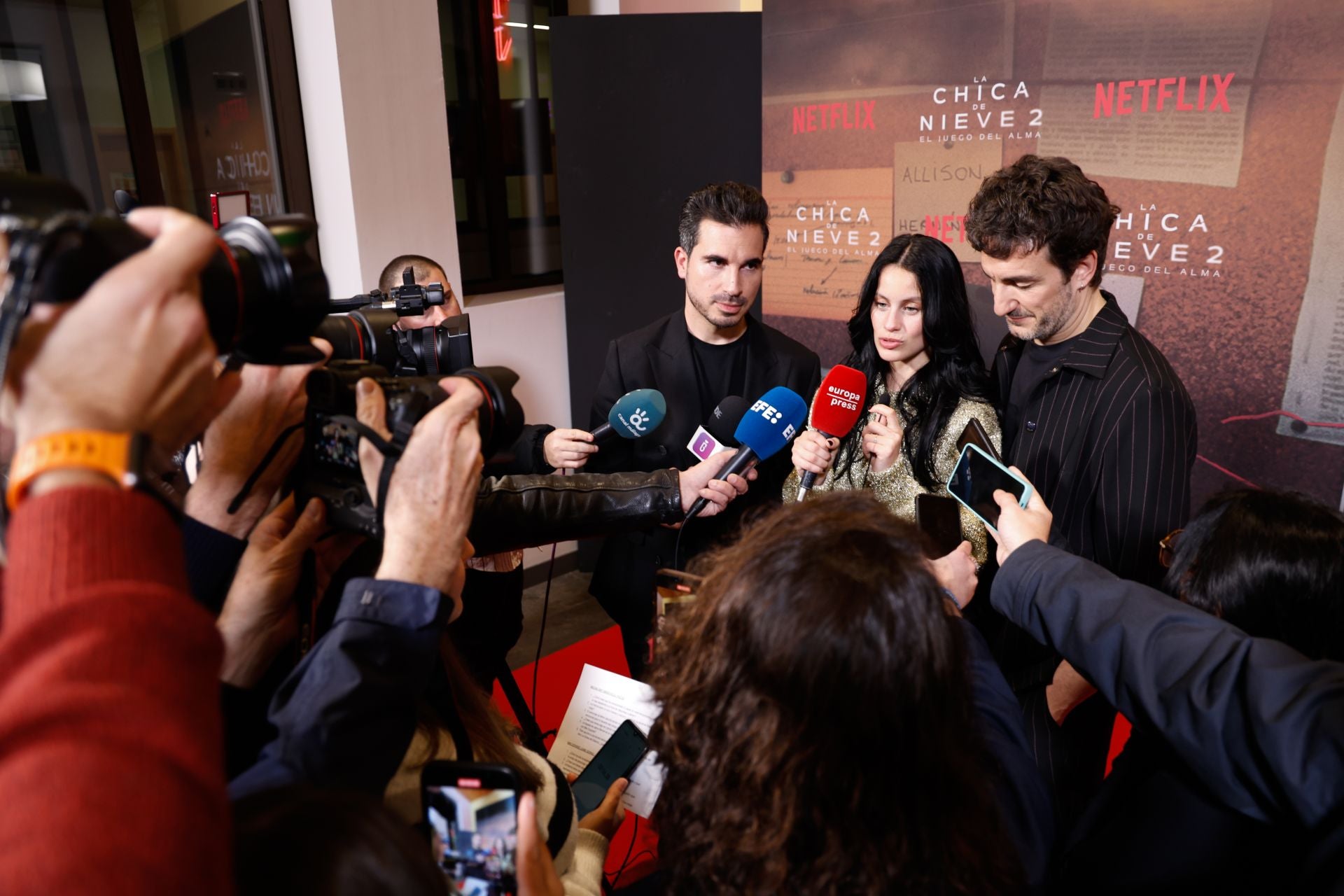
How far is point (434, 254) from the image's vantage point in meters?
3.25

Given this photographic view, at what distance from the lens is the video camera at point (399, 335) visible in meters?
1.23

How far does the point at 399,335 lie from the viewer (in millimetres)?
1681

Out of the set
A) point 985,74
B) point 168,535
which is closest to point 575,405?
point 985,74

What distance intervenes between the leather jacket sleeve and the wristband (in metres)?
0.82

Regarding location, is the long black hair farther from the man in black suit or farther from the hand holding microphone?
the hand holding microphone

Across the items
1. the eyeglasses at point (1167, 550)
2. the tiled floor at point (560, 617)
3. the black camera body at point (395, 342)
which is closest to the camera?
the black camera body at point (395, 342)

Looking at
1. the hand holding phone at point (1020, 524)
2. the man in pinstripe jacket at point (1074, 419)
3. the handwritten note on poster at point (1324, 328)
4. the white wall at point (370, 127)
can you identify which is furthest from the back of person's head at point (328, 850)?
the white wall at point (370, 127)

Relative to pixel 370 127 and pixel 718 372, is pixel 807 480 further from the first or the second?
pixel 370 127

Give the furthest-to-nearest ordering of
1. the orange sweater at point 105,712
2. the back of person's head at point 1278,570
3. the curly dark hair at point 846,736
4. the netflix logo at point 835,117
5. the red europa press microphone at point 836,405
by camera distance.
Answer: the netflix logo at point 835,117, the red europa press microphone at point 836,405, the back of person's head at point 1278,570, the curly dark hair at point 846,736, the orange sweater at point 105,712

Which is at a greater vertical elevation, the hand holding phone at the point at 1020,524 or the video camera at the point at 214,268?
the video camera at the point at 214,268

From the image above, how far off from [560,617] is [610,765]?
8.00 feet

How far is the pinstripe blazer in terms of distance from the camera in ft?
5.16

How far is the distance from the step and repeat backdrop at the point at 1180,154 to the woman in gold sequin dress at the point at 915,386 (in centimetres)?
51

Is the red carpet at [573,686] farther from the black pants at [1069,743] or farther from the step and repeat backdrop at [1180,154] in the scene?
the step and repeat backdrop at [1180,154]
